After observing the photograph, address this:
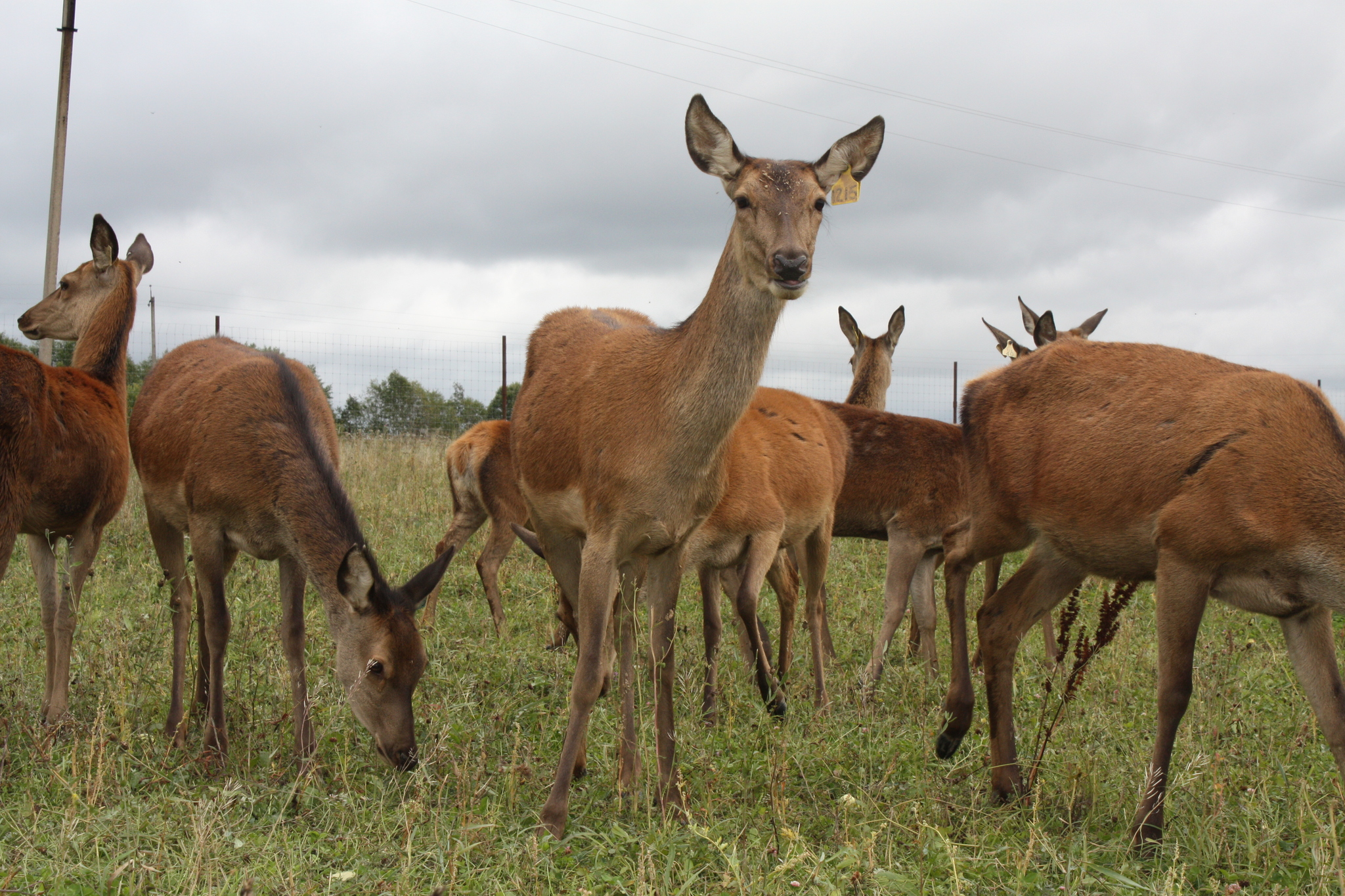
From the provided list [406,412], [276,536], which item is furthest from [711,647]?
[406,412]

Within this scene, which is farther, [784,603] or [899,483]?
[899,483]

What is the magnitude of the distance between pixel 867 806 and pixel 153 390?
489 cm

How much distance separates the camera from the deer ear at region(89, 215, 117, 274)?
688 cm

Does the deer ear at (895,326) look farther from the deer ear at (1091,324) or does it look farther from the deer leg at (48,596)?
the deer leg at (48,596)

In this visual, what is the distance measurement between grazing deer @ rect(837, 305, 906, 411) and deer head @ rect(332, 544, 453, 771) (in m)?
6.52

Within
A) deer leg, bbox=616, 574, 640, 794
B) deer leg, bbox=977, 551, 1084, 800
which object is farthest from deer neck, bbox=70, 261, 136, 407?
deer leg, bbox=977, 551, 1084, 800

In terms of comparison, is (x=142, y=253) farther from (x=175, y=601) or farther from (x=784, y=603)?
(x=784, y=603)

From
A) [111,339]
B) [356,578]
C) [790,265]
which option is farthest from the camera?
[111,339]

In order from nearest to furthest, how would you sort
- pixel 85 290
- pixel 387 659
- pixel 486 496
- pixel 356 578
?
pixel 356 578 < pixel 387 659 < pixel 85 290 < pixel 486 496

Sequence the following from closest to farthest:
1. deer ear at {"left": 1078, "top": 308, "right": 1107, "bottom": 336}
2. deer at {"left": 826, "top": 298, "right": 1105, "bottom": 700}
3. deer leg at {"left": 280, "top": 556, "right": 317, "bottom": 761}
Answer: deer leg at {"left": 280, "top": 556, "right": 317, "bottom": 761} → deer at {"left": 826, "top": 298, "right": 1105, "bottom": 700} → deer ear at {"left": 1078, "top": 308, "right": 1107, "bottom": 336}

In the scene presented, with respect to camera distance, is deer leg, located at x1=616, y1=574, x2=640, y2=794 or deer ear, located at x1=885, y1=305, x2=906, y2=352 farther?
deer ear, located at x1=885, y1=305, x2=906, y2=352

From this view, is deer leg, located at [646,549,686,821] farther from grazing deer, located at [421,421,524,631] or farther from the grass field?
grazing deer, located at [421,421,524,631]

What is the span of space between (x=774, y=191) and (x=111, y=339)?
4.58 m

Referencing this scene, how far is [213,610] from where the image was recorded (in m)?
5.24
